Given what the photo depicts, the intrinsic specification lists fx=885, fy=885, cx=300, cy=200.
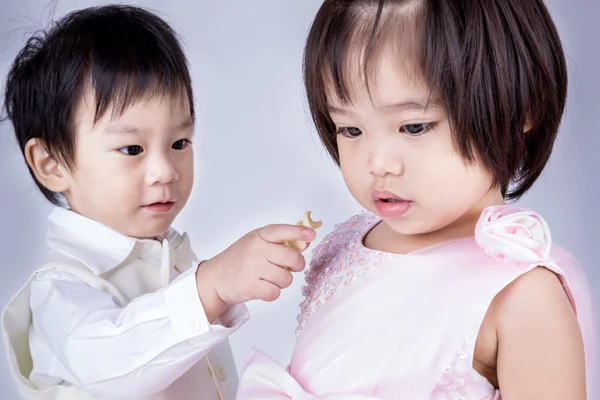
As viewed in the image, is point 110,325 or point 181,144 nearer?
point 110,325

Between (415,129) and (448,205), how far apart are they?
3.5 inches

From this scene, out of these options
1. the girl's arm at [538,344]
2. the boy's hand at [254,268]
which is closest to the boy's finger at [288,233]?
the boy's hand at [254,268]

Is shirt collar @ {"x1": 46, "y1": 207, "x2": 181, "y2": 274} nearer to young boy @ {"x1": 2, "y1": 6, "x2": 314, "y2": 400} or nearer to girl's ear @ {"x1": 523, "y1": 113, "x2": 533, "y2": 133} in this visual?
young boy @ {"x1": 2, "y1": 6, "x2": 314, "y2": 400}

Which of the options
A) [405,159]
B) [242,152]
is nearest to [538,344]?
[405,159]

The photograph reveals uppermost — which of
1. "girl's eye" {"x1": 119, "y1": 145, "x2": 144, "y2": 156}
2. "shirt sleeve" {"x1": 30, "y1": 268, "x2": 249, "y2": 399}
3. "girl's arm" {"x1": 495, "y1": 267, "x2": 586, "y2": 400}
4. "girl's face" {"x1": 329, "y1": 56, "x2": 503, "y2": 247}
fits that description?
"girl's face" {"x1": 329, "y1": 56, "x2": 503, "y2": 247}

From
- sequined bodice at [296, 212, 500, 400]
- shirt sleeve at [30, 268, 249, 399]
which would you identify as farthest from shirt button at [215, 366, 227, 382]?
sequined bodice at [296, 212, 500, 400]

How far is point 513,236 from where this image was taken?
0.88 meters

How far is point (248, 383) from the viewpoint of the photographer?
3.37ft

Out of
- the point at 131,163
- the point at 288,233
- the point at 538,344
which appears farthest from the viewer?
the point at 131,163

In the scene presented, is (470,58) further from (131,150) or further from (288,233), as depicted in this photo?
(131,150)

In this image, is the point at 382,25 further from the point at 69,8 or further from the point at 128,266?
the point at 69,8

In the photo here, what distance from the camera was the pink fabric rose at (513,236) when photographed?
0.88 metres

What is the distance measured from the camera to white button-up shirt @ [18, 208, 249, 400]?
1.07 m

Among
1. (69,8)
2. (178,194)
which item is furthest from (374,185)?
(69,8)
